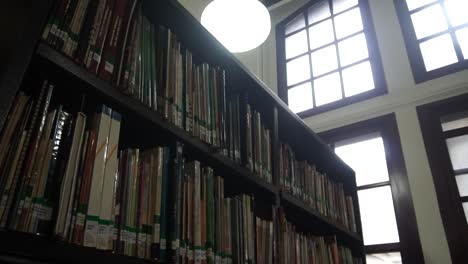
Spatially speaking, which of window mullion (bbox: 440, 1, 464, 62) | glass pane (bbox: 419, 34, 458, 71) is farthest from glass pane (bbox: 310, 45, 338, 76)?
window mullion (bbox: 440, 1, 464, 62)

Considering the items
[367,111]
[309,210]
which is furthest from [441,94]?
[309,210]

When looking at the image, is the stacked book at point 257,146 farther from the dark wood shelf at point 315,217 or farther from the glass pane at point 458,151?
the glass pane at point 458,151

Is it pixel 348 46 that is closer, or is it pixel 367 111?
pixel 367 111

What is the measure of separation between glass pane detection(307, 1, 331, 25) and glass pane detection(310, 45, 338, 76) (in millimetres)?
337

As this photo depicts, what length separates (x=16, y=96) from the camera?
0.71 meters

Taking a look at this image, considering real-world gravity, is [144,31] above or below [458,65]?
below

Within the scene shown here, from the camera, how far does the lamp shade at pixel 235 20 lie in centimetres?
Answer: 212

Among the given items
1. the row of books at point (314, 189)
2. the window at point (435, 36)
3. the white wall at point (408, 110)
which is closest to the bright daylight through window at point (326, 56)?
the white wall at point (408, 110)

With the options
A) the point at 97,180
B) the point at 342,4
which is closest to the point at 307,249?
the point at 97,180

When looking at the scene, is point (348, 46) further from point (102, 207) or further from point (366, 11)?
point (102, 207)

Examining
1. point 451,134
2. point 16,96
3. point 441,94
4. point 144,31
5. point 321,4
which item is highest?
point 321,4

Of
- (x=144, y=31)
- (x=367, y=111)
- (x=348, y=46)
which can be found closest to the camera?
(x=144, y=31)

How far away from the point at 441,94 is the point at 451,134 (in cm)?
25

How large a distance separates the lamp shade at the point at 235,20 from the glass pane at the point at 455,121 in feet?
4.09
